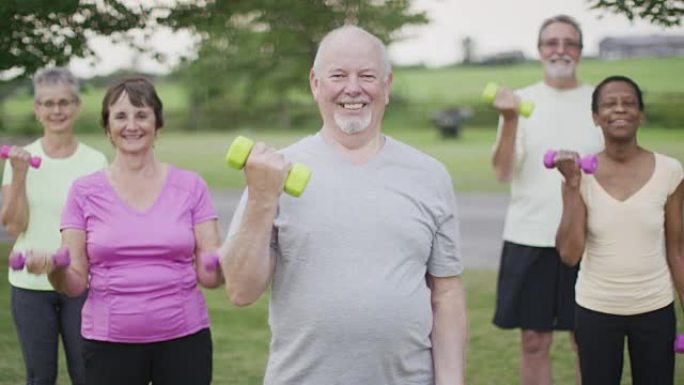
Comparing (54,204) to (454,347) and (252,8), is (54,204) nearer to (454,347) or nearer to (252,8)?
(454,347)

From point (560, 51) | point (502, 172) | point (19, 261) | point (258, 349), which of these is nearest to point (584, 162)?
point (502, 172)

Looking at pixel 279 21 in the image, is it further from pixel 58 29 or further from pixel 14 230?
pixel 14 230

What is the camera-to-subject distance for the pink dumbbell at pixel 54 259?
Result: 3.52m

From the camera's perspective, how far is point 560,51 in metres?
5.52

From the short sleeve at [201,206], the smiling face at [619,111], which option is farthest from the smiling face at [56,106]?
the smiling face at [619,111]

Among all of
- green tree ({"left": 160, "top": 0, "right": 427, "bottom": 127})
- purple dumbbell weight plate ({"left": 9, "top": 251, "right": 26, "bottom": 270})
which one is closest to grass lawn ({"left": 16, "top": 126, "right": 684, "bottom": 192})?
green tree ({"left": 160, "top": 0, "right": 427, "bottom": 127})

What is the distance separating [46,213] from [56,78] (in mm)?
644

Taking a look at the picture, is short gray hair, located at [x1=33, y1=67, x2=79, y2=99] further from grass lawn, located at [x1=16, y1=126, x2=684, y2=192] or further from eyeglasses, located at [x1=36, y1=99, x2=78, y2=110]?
grass lawn, located at [x1=16, y1=126, x2=684, y2=192]

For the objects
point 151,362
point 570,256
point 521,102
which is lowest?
point 151,362

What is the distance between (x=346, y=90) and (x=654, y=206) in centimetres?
188

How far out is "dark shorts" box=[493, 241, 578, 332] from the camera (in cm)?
552

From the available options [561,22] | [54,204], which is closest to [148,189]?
[54,204]

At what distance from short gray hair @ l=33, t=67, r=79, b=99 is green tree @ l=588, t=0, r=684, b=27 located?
2.71m

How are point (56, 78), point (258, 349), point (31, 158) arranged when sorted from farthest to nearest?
point (258, 349) → point (56, 78) → point (31, 158)
